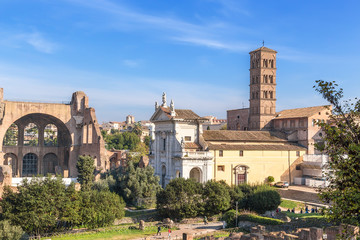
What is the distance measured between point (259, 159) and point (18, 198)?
90.6 feet

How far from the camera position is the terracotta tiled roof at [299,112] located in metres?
52.0

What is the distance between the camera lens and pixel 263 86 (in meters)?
58.4

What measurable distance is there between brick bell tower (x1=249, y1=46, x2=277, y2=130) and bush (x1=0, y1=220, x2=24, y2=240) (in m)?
38.1

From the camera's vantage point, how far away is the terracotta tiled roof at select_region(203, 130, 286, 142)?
160 feet

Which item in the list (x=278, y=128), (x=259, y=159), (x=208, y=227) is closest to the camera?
(x=208, y=227)

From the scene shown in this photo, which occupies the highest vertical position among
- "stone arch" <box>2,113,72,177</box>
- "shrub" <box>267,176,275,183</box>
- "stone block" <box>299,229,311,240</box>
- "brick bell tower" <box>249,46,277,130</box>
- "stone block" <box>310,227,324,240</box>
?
"brick bell tower" <box>249,46,277,130</box>

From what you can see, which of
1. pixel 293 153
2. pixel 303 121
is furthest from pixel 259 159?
pixel 303 121

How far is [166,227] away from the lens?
116 feet

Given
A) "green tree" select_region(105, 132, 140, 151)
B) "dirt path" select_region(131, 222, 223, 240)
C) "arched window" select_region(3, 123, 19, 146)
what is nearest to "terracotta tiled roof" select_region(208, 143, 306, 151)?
"dirt path" select_region(131, 222, 223, 240)

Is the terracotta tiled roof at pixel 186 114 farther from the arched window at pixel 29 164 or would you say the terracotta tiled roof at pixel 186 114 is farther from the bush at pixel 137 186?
the arched window at pixel 29 164

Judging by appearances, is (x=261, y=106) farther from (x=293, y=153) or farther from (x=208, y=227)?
(x=208, y=227)

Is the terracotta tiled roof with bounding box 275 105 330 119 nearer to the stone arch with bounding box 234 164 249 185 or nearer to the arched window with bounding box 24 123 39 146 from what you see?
the stone arch with bounding box 234 164 249 185

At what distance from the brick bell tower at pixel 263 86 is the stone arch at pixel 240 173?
1153 cm

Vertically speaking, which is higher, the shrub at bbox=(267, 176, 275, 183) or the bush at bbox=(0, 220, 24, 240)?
the shrub at bbox=(267, 176, 275, 183)
